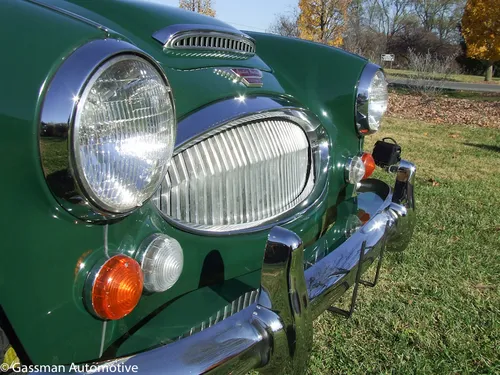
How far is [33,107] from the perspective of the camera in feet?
3.34

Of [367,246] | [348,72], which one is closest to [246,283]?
[367,246]

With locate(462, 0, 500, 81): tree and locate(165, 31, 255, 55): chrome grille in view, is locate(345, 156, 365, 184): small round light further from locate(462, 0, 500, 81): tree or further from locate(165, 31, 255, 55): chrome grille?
locate(462, 0, 500, 81): tree

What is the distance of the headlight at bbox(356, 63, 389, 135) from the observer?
232 cm

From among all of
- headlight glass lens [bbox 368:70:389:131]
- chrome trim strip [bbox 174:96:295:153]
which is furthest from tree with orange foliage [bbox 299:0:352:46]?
chrome trim strip [bbox 174:96:295:153]

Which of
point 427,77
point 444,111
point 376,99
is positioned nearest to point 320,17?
point 427,77

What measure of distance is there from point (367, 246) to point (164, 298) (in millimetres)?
803

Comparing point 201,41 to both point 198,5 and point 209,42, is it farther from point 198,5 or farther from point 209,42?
point 198,5

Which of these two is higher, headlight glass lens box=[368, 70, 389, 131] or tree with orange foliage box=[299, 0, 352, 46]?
tree with orange foliage box=[299, 0, 352, 46]

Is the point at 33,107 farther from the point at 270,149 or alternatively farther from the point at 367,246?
the point at 367,246

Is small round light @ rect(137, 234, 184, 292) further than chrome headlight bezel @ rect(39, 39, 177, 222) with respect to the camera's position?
Yes

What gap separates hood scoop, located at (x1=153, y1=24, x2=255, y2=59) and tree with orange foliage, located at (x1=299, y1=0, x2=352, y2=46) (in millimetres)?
19607

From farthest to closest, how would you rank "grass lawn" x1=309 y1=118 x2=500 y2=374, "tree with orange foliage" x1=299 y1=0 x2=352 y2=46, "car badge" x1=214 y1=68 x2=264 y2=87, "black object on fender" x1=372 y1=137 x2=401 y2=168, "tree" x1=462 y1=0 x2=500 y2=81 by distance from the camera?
"tree with orange foliage" x1=299 y1=0 x2=352 y2=46, "tree" x1=462 y1=0 x2=500 y2=81, "black object on fender" x1=372 y1=137 x2=401 y2=168, "grass lawn" x1=309 y1=118 x2=500 y2=374, "car badge" x1=214 y1=68 x2=264 y2=87

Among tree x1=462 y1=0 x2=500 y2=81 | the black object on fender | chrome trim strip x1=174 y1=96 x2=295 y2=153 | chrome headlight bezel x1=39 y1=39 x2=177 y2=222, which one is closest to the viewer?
chrome headlight bezel x1=39 y1=39 x2=177 y2=222

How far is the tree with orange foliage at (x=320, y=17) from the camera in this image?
68.1ft
